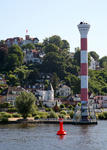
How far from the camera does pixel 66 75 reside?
183000mm

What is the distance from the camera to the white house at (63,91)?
170 m

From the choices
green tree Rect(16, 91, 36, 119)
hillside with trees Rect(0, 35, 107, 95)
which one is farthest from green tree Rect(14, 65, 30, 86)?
green tree Rect(16, 91, 36, 119)

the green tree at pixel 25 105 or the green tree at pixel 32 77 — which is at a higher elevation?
the green tree at pixel 32 77

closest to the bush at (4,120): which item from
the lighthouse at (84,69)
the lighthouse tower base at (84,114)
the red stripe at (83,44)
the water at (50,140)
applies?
the lighthouse tower base at (84,114)

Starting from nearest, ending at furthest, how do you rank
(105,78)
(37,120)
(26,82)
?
1. (37,120)
2. (26,82)
3. (105,78)

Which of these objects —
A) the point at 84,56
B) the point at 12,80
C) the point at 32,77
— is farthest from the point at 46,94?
the point at 84,56

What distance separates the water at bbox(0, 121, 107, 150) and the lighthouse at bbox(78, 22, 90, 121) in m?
19.9

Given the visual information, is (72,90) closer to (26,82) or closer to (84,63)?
(26,82)

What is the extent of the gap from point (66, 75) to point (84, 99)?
74.8 m

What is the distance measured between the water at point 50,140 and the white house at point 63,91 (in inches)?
3186

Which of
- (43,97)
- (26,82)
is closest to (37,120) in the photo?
(43,97)

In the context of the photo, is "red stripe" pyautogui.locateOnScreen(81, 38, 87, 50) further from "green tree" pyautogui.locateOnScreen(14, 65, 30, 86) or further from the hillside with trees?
"green tree" pyautogui.locateOnScreen(14, 65, 30, 86)

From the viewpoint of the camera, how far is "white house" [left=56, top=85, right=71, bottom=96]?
170000 mm

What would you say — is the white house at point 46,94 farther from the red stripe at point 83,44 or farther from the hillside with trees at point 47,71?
the red stripe at point 83,44
